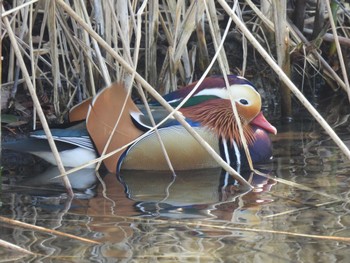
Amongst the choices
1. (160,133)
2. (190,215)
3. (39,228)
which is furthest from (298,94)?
(160,133)

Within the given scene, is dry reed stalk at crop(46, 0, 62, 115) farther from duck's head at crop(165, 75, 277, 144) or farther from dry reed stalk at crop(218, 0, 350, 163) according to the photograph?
dry reed stalk at crop(218, 0, 350, 163)

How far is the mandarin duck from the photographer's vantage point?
449 centimetres

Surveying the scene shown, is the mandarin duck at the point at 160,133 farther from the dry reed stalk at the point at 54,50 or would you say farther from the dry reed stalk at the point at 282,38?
the dry reed stalk at the point at 282,38

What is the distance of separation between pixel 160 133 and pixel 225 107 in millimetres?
651

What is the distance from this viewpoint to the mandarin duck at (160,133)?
4492 mm

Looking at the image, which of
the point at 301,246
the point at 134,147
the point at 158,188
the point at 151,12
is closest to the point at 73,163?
the point at 134,147

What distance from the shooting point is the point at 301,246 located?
10.1 ft

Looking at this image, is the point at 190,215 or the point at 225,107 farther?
the point at 225,107

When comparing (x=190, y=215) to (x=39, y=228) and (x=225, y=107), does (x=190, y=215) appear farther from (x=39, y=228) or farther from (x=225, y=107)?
(x=225, y=107)

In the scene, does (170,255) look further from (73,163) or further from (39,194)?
(73,163)

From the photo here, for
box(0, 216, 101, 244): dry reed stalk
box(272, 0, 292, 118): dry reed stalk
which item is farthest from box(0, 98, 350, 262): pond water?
box(272, 0, 292, 118): dry reed stalk

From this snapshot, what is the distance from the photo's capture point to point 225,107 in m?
5.13

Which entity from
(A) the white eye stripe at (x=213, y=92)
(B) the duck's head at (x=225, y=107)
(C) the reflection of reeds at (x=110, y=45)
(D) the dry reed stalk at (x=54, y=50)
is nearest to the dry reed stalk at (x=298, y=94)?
(C) the reflection of reeds at (x=110, y=45)

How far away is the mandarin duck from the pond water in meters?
0.09
